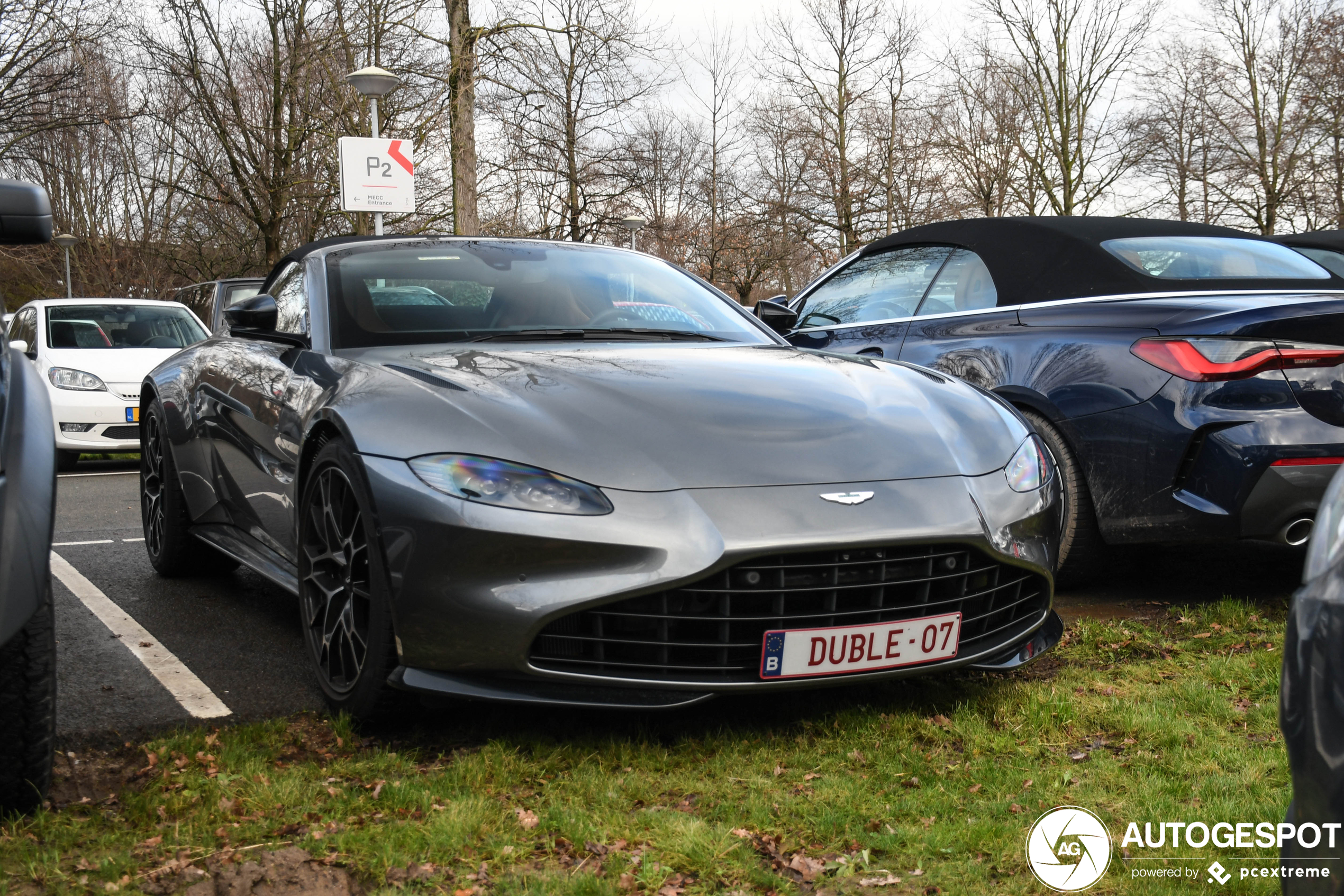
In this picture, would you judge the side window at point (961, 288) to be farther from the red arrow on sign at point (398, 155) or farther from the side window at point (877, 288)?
the red arrow on sign at point (398, 155)

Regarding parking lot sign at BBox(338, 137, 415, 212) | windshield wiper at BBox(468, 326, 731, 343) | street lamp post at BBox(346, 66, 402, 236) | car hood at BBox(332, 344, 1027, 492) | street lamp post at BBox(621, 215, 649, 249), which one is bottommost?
car hood at BBox(332, 344, 1027, 492)

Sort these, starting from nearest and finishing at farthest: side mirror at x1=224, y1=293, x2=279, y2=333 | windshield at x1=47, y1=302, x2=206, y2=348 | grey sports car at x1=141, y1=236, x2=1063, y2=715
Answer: grey sports car at x1=141, y1=236, x2=1063, y2=715, side mirror at x1=224, y1=293, x2=279, y2=333, windshield at x1=47, y1=302, x2=206, y2=348

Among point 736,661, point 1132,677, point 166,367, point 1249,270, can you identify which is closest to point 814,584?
point 736,661

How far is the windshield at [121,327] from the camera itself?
1108cm

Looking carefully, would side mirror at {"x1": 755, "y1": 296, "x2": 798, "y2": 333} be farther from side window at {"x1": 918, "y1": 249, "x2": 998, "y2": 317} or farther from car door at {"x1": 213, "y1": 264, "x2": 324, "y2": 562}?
car door at {"x1": 213, "y1": 264, "x2": 324, "y2": 562}

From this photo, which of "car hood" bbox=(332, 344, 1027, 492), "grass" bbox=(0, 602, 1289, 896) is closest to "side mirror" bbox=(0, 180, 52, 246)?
"car hood" bbox=(332, 344, 1027, 492)

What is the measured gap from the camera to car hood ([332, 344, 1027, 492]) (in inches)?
110

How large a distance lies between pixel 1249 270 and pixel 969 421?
7.50ft

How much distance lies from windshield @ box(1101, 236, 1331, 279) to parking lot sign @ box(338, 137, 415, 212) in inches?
423

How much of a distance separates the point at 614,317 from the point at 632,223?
22.4 meters

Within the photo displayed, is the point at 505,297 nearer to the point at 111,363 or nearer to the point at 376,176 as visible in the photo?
the point at 111,363

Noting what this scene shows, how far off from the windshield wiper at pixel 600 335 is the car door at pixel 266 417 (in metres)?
0.55

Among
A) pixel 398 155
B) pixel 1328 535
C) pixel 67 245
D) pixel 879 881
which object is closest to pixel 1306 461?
pixel 879 881

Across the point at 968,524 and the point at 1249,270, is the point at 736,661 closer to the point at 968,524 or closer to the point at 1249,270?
the point at 968,524
